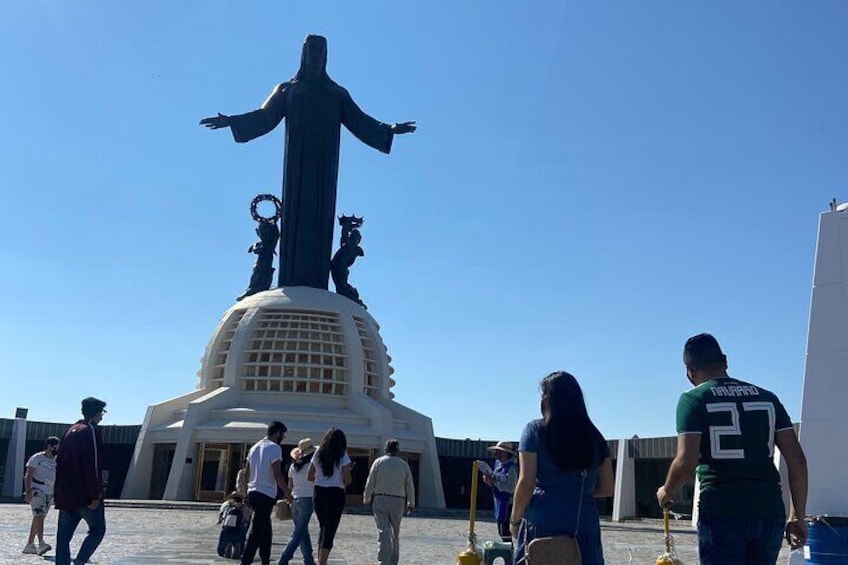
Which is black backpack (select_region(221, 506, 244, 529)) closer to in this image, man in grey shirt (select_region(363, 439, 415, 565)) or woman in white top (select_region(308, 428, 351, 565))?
woman in white top (select_region(308, 428, 351, 565))

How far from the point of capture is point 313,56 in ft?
127

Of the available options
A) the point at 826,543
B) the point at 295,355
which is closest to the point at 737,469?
the point at 826,543

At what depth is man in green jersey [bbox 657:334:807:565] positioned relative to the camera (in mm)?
3945

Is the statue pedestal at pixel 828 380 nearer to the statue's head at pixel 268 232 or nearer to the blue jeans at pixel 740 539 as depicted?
the blue jeans at pixel 740 539

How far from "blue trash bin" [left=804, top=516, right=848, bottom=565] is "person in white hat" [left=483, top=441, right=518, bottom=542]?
2973 mm

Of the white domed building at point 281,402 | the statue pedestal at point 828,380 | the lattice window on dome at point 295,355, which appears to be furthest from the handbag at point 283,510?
the lattice window on dome at point 295,355

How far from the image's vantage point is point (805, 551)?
6836 millimetres

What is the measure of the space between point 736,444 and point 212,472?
1148 inches

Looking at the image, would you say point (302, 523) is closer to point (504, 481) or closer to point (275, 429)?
point (275, 429)

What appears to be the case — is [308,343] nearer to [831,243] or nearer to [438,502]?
[438,502]

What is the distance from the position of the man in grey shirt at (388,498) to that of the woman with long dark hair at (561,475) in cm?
417

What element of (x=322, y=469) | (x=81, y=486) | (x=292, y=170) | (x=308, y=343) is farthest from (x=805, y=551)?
(x=292, y=170)

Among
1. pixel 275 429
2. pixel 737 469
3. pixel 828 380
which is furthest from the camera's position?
pixel 828 380

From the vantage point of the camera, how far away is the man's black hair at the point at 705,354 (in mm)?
4371
